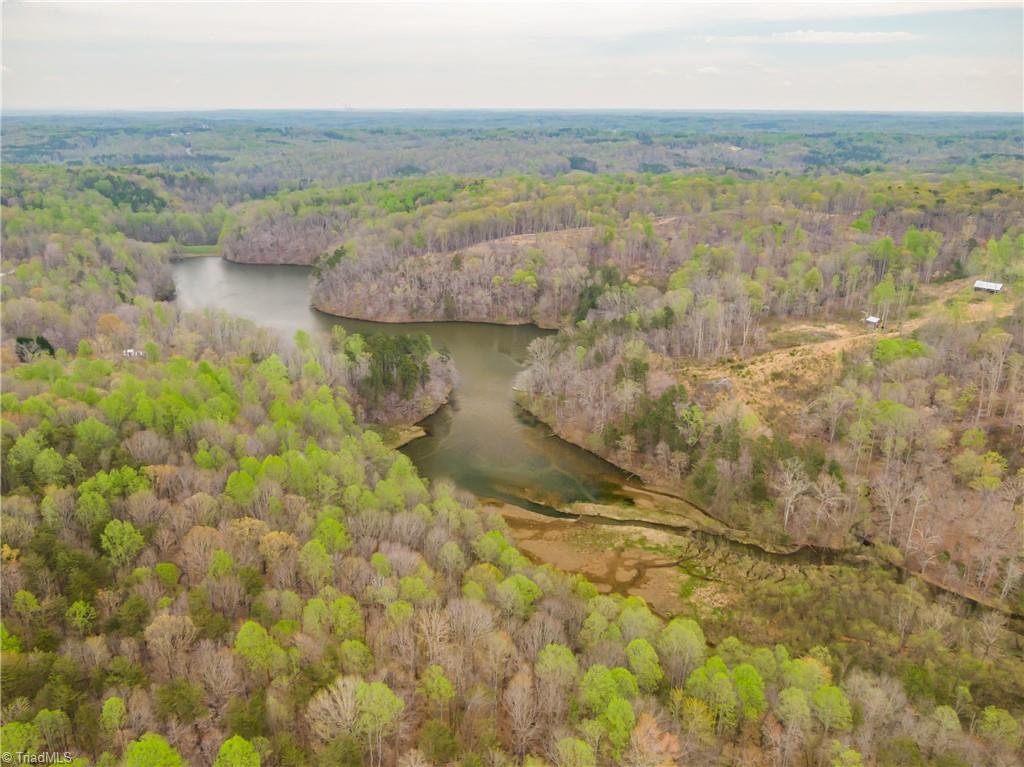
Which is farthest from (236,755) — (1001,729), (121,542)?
(1001,729)

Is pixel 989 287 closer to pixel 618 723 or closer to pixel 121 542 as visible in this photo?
pixel 618 723

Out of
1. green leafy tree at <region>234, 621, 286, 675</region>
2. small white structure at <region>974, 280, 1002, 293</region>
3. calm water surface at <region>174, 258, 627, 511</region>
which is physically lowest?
calm water surface at <region>174, 258, 627, 511</region>

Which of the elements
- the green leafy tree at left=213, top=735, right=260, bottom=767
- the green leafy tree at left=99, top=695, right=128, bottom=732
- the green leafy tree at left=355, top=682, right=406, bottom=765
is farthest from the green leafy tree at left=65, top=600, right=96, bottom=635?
the green leafy tree at left=355, top=682, right=406, bottom=765

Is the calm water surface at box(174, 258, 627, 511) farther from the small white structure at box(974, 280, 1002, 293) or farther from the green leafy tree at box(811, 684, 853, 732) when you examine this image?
the small white structure at box(974, 280, 1002, 293)

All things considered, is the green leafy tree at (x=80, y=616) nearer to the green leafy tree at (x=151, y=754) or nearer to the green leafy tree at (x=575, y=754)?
the green leafy tree at (x=151, y=754)

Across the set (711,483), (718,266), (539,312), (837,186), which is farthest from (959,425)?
(837,186)

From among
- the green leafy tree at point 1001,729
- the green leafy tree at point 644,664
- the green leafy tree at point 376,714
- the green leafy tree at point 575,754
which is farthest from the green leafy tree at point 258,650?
the green leafy tree at point 1001,729

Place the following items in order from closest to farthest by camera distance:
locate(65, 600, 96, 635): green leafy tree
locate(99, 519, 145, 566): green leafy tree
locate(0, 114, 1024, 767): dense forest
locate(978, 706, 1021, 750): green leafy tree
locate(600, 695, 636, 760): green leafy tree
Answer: locate(600, 695, 636, 760): green leafy tree → locate(0, 114, 1024, 767): dense forest → locate(978, 706, 1021, 750): green leafy tree → locate(65, 600, 96, 635): green leafy tree → locate(99, 519, 145, 566): green leafy tree
